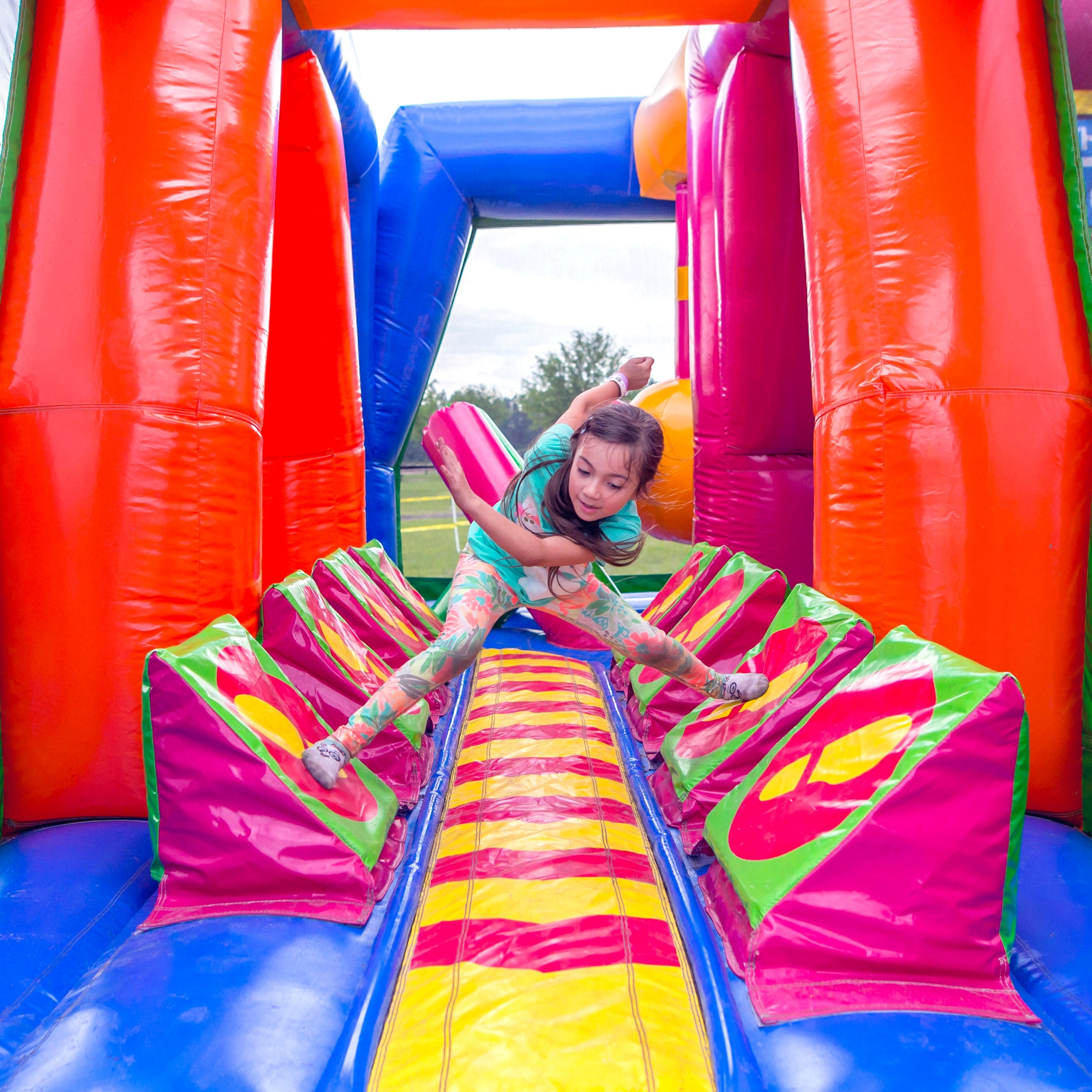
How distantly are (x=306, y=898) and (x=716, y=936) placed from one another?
0.69 metres

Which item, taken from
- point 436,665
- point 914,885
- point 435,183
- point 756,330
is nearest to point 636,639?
point 436,665

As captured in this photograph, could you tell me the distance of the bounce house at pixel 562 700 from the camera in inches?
45.8

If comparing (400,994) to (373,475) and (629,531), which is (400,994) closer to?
(629,531)

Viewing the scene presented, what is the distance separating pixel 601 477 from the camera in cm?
188

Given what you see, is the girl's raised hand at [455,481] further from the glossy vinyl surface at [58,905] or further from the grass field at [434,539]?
the grass field at [434,539]

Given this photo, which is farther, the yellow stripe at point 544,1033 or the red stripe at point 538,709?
the red stripe at point 538,709

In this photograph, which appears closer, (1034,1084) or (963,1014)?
(1034,1084)

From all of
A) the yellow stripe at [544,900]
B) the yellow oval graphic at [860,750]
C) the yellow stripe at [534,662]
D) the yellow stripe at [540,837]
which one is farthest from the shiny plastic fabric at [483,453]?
the yellow oval graphic at [860,750]

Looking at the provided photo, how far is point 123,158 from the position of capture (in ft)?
6.02

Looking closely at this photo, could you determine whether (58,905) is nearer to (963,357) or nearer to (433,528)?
(963,357)

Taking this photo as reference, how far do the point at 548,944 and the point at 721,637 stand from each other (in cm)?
120

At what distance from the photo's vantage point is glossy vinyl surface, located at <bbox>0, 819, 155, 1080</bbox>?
1.23 metres

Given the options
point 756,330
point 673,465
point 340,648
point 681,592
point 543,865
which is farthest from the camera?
point 673,465

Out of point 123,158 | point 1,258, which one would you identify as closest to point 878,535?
point 123,158
